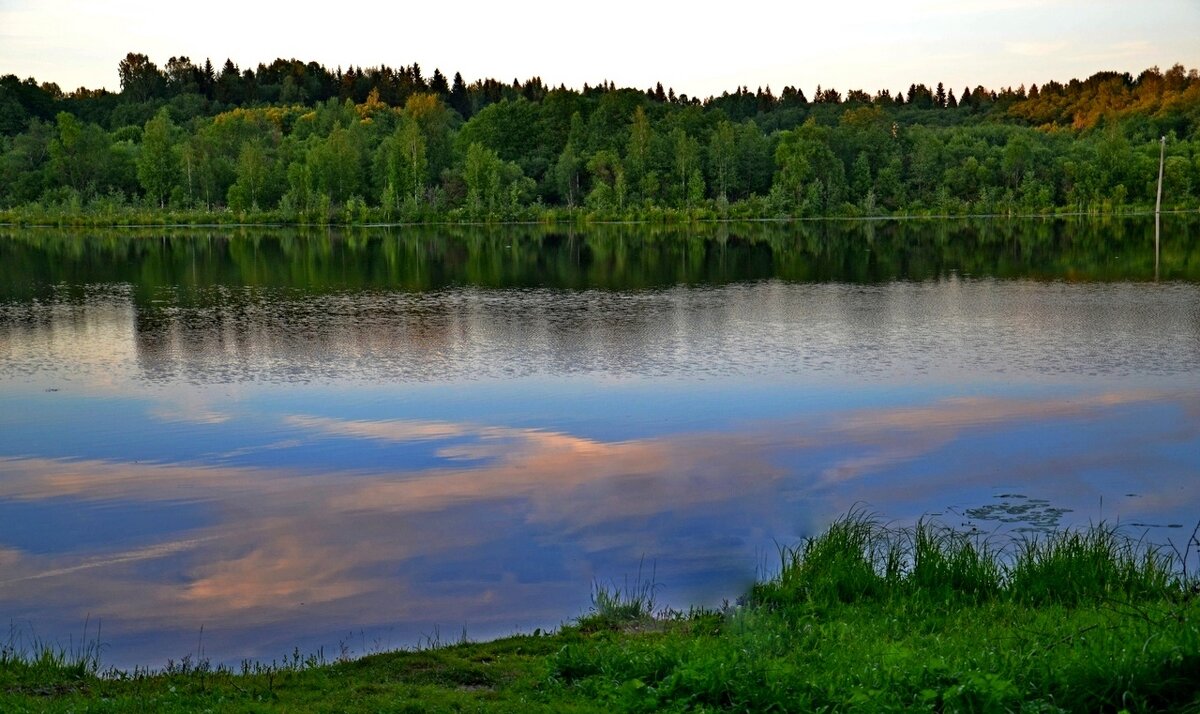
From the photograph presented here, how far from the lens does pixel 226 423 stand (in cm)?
1872

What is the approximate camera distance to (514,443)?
17.3 meters

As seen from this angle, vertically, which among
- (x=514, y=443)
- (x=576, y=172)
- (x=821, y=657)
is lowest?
(x=514, y=443)

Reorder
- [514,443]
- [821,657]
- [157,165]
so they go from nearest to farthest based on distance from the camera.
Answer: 1. [821,657]
2. [514,443]
3. [157,165]

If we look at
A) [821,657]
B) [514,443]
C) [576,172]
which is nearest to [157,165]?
[576,172]

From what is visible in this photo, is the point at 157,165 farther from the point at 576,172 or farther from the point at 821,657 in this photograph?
the point at 821,657

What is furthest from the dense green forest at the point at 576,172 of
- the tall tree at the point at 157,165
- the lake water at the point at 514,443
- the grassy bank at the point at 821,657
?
the grassy bank at the point at 821,657

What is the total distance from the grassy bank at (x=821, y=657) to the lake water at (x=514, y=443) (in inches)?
40.3

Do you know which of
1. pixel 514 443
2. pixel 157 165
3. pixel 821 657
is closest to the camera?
pixel 821 657

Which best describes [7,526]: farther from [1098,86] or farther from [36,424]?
[1098,86]

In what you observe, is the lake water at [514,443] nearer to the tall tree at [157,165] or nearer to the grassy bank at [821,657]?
the grassy bank at [821,657]

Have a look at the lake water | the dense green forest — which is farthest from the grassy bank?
the dense green forest

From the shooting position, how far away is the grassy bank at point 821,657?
6828 mm

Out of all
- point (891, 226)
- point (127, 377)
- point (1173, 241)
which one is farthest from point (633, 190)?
point (127, 377)

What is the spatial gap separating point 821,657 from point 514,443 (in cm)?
991
